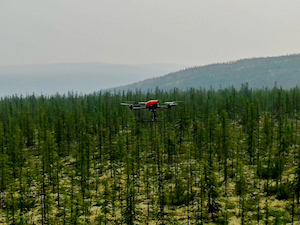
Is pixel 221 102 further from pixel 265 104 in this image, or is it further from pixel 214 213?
pixel 214 213

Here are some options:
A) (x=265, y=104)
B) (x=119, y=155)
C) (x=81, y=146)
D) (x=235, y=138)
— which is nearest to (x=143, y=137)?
(x=119, y=155)

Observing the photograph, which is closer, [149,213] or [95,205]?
[149,213]

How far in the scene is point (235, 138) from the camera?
68.9 meters

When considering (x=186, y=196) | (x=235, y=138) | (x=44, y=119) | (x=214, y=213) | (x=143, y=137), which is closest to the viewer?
(x=214, y=213)

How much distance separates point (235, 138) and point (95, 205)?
Result: 32.5 meters

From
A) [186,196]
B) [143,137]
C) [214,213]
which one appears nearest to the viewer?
[214,213]

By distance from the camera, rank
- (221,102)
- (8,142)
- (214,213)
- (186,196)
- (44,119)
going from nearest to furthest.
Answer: (214,213)
(186,196)
(8,142)
(44,119)
(221,102)

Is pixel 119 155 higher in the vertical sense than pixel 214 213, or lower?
higher

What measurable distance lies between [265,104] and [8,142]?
317ft

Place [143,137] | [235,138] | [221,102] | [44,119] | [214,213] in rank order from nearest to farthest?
[214,213]
[235,138]
[143,137]
[44,119]
[221,102]

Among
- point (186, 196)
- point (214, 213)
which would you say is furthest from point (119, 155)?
point (214, 213)

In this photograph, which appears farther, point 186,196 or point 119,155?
point 119,155

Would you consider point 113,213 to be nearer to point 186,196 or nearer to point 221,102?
point 186,196

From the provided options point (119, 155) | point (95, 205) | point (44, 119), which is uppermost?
point (44, 119)
